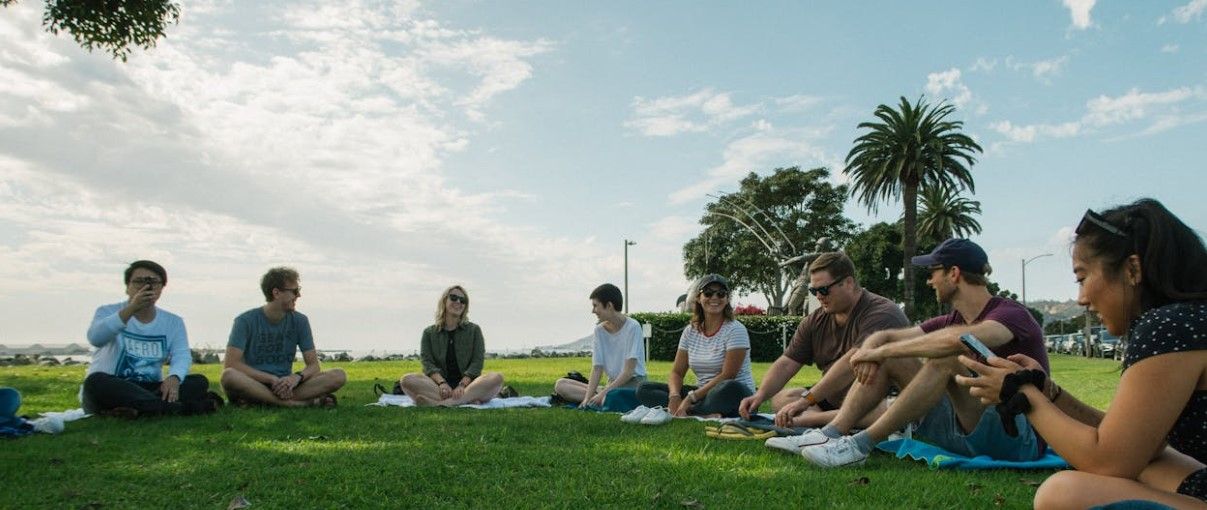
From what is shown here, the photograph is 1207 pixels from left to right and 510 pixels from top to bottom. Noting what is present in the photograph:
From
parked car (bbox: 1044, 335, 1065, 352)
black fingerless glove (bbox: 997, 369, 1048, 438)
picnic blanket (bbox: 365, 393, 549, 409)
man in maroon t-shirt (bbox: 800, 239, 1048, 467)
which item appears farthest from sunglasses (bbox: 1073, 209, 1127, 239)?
parked car (bbox: 1044, 335, 1065, 352)

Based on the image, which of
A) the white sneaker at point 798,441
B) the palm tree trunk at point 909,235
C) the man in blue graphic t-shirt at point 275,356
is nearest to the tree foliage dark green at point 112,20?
the man in blue graphic t-shirt at point 275,356

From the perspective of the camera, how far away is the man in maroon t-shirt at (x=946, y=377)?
17.1ft

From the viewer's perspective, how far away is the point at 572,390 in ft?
33.6

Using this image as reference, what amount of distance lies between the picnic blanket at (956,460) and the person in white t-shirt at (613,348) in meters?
3.98

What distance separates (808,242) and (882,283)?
6.25 metres

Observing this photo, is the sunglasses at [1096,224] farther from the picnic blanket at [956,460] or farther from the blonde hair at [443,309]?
the blonde hair at [443,309]

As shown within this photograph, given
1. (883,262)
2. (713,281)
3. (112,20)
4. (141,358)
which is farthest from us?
(883,262)

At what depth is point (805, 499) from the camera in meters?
4.49

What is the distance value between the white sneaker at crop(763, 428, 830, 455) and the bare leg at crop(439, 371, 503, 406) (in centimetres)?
491

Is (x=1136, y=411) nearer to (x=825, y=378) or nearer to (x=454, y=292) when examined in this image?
(x=825, y=378)

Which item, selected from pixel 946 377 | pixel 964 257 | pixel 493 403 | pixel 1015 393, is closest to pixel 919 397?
pixel 946 377

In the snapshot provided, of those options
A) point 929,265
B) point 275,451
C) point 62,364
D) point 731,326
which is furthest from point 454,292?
point 62,364

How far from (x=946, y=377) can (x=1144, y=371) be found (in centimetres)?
255

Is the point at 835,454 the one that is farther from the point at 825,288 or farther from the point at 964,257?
the point at 825,288
